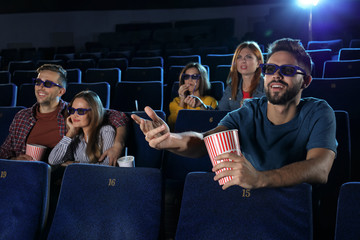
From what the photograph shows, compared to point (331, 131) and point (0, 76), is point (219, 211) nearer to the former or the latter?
point (331, 131)

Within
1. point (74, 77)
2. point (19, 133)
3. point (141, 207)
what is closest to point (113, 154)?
point (141, 207)

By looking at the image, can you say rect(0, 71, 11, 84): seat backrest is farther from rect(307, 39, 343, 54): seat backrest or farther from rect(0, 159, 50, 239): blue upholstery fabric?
rect(307, 39, 343, 54): seat backrest

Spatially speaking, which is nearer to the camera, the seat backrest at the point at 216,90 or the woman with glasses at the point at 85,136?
the woman with glasses at the point at 85,136

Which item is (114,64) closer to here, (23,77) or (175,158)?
(23,77)

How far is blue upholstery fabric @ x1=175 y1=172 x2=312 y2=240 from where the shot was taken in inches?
36.3

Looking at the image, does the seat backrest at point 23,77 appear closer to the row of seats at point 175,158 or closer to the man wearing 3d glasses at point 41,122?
the man wearing 3d glasses at point 41,122

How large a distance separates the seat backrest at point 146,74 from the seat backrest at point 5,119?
125 centimetres

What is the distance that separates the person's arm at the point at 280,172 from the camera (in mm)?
787

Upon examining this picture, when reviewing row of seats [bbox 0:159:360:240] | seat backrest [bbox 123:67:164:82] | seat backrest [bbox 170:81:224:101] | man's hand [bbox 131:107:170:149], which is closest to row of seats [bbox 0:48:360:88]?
seat backrest [bbox 123:67:164:82]

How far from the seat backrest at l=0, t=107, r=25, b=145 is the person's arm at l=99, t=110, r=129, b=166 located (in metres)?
0.62

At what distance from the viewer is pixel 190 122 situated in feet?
5.18

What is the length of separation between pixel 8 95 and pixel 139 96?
0.96m

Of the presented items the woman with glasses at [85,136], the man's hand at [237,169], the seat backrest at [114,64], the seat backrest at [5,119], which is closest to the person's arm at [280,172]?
the man's hand at [237,169]

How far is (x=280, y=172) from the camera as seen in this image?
0.91 m
